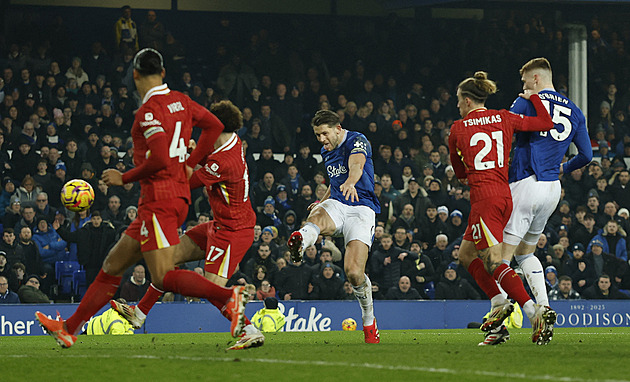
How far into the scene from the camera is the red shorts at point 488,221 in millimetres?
8734

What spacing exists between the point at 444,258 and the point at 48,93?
8867 mm

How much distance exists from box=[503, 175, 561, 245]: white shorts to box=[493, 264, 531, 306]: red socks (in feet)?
1.42

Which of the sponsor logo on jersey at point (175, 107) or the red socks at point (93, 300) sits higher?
the sponsor logo on jersey at point (175, 107)

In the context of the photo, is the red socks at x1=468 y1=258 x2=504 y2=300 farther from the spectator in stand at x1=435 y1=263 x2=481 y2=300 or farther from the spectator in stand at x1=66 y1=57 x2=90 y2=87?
the spectator in stand at x1=66 y1=57 x2=90 y2=87

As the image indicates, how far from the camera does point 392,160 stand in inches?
805

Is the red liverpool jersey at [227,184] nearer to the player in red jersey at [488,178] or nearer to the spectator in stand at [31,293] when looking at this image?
the player in red jersey at [488,178]

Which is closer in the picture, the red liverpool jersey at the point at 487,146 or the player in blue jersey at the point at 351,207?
the red liverpool jersey at the point at 487,146

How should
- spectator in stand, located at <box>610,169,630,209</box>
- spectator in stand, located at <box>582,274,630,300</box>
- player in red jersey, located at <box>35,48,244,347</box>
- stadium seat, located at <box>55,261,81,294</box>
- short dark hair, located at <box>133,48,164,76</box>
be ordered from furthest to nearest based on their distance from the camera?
1. spectator in stand, located at <box>610,169,630,209</box>
2. spectator in stand, located at <box>582,274,630,300</box>
3. stadium seat, located at <box>55,261,81,294</box>
4. short dark hair, located at <box>133,48,164,76</box>
5. player in red jersey, located at <box>35,48,244,347</box>

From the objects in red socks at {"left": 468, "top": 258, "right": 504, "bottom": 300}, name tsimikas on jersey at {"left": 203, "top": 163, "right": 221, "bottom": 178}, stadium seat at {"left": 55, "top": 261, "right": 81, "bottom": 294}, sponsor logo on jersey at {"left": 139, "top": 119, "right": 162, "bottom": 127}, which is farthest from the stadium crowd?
sponsor logo on jersey at {"left": 139, "top": 119, "right": 162, "bottom": 127}

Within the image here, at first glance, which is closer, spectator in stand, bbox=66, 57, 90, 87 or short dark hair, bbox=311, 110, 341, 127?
short dark hair, bbox=311, 110, 341, 127

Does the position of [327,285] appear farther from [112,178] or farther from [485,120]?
[112,178]

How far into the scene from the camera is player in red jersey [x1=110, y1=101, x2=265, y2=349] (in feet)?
28.3

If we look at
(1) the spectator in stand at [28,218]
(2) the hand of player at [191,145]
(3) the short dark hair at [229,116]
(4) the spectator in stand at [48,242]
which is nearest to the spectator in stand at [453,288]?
(4) the spectator in stand at [48,242]

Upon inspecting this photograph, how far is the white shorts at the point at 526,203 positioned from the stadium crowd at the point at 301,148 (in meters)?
7.90
